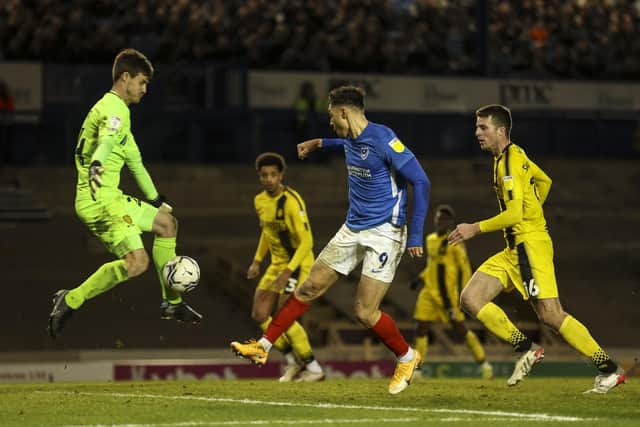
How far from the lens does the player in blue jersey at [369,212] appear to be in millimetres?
11023

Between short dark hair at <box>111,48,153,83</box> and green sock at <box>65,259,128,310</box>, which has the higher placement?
short dark hair at <box>111,48,153,83</box>

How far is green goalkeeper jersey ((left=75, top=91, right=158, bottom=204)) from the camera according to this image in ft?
36.6

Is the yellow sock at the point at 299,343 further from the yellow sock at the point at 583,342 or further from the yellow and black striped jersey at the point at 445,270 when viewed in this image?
the yellow and black striped jersey at the point at 445,270

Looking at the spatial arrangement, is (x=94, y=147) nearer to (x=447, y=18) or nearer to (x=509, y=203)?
(x=509, y=203)

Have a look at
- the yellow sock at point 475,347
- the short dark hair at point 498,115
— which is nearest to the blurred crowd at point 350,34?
the yellow sock at point 475,347

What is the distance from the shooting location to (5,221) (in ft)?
79.9

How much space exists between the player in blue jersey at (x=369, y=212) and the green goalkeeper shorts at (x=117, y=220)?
1.29m

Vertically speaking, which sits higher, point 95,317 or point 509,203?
point 509,203

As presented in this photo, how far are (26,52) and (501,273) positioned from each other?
613 inches

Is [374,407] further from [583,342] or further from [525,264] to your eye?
[583,342]

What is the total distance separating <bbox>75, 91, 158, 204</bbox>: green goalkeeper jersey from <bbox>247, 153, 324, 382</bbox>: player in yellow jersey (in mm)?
3103

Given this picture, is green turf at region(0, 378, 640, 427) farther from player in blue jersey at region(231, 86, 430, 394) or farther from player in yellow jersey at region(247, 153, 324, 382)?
player in yellow jersey at region(247, 153, 324, 382)

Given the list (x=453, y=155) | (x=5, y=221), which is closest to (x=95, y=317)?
(x=5, y=221)

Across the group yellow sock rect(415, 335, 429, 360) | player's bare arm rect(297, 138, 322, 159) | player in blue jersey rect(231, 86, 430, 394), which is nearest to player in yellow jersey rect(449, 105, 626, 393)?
player in blue jersey rect(231, 86, 430, 394)
